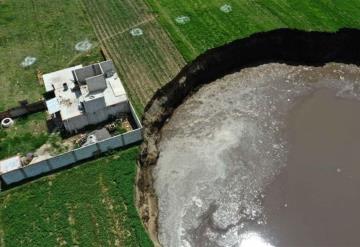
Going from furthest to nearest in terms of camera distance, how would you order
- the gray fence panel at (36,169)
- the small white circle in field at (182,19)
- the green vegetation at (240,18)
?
the small white circle in field at (182,19), the green vegetation at (240,18), the gray fence panel at (36,169)

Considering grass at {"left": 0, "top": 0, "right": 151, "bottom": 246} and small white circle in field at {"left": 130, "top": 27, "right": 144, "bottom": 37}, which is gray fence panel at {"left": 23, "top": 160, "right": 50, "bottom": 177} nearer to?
grass at {"left": 0, "top": 0, "right": 151, "bottom": 246}

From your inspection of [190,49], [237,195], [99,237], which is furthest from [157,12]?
[99,237]

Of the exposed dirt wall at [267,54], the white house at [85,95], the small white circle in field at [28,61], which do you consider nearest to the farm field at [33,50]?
the small white circle in field at [28,61]

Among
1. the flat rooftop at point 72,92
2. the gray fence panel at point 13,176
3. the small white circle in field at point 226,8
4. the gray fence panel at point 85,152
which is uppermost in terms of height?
the small white circle in field at point 226,8

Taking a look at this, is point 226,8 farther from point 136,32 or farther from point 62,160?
point 62,160

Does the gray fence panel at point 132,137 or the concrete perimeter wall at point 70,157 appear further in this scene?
the gray fence panel at point 132,137

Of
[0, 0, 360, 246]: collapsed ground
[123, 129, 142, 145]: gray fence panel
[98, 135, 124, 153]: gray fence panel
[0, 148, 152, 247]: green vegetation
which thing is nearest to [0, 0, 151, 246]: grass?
[0, 148, 152, 247]: green vegetation

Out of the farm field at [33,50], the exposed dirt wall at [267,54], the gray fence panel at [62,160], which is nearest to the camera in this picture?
the gray fence panel at [62,160]

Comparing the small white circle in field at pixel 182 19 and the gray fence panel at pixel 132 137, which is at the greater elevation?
the small white circle in field at pixel 182 19

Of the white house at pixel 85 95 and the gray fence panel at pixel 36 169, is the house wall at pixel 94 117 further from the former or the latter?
the gray fence panel at pixel 36 169
